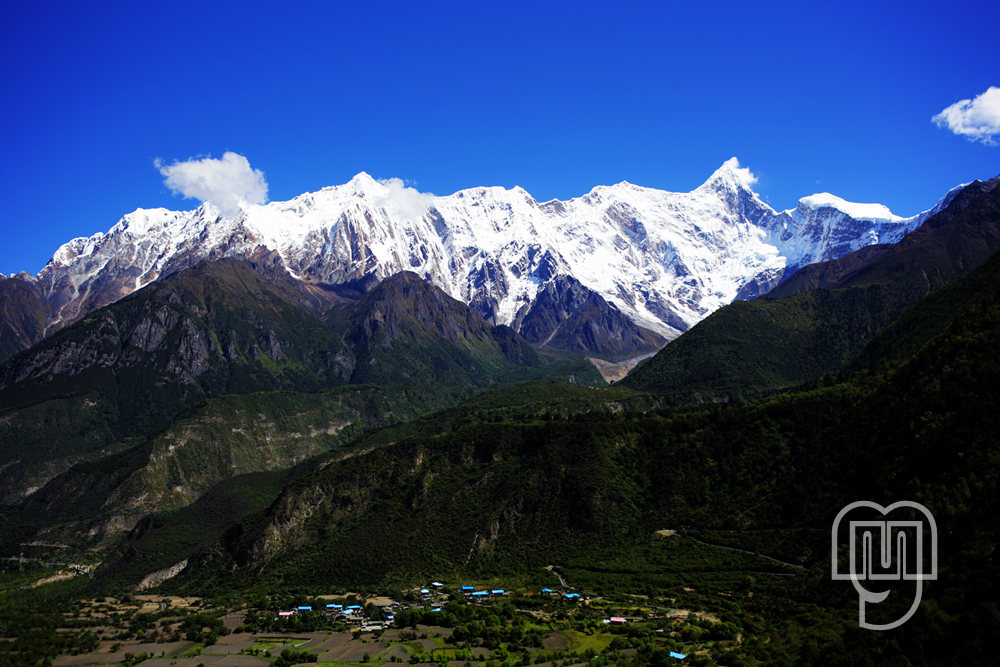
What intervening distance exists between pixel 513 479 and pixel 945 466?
10181 centimetres

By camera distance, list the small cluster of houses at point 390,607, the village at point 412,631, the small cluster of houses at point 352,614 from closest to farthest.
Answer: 1. the village at point 412,631
2. the small cluster of houses at point 352,614
3. the small cluster of houses at point 390,607

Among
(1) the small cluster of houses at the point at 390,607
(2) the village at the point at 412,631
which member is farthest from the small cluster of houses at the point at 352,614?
(2) the village at the point at 412,631

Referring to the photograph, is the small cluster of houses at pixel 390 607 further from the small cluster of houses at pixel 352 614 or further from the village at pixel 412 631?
the village at pixel 412 631

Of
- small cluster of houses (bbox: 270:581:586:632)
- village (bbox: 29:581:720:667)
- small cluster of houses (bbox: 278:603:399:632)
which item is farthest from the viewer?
small cluster of houses (bbox: 270:581:586:632)

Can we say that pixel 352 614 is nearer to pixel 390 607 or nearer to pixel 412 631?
pixel 390 607

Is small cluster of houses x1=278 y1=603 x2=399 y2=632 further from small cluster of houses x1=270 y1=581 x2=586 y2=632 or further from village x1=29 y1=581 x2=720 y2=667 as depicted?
village x1=29 y1=581 x2=720 y2=667

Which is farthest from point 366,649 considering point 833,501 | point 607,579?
point 833,501

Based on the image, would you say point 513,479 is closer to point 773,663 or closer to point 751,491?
point 751,491

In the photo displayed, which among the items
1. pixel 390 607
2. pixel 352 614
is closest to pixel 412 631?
pixel 390 607

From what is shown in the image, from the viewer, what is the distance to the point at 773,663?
8875cm

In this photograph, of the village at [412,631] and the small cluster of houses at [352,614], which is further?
the small cluster of houses at [352,614]

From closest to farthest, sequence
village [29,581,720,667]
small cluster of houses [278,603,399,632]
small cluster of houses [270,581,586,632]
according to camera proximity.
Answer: village [29,581,720,667], small cluster of houses [278,603,399,632], small cluster of houses [270,581,586,632]

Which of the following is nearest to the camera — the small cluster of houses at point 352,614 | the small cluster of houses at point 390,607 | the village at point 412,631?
the village at point 412,631

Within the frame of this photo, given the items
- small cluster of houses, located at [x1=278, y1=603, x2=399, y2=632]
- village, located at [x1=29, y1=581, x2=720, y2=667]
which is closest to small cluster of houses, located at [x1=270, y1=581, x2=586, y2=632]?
small cluster of houses, located at [x1=278, y1=603, x2=399, y2=632]
